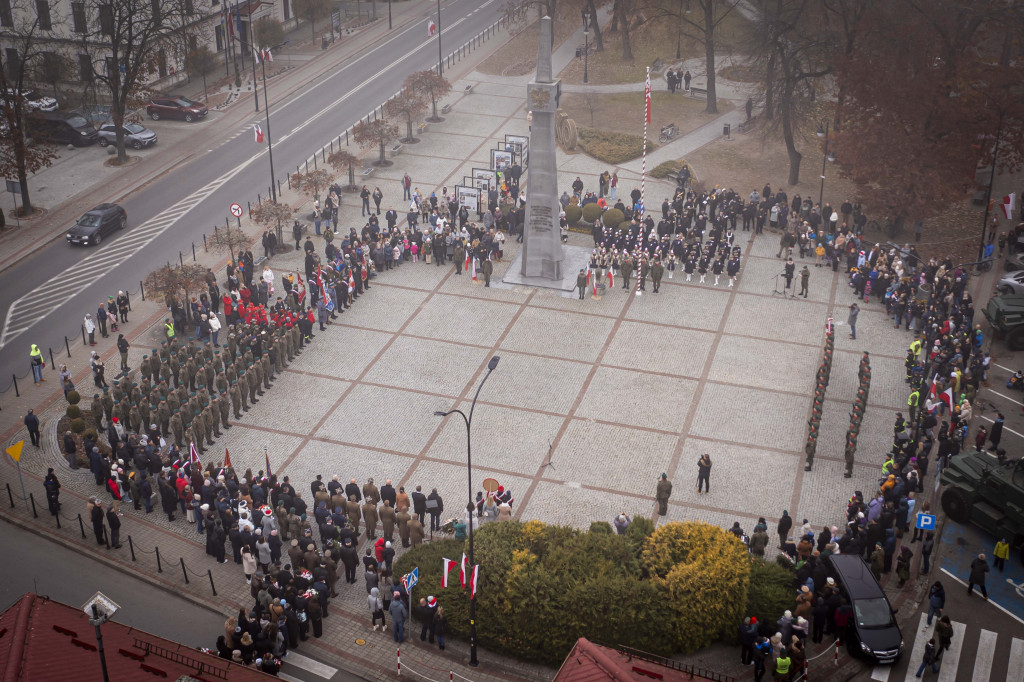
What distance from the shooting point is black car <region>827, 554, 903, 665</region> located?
26.2 meters

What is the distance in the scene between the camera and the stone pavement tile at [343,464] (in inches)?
1334

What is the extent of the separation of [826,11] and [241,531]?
40444mm

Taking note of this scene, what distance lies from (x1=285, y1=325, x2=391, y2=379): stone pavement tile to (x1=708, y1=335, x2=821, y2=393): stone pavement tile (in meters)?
12.6

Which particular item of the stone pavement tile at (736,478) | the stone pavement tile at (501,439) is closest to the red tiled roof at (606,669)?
the stone pavement tile at (736,478)

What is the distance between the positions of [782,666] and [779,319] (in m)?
20.6

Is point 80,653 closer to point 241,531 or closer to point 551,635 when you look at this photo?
point 241,531

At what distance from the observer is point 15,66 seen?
57656 mm

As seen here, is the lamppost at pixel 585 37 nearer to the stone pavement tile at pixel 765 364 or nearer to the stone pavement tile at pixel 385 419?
the stone pavement tile at pixel 765 364

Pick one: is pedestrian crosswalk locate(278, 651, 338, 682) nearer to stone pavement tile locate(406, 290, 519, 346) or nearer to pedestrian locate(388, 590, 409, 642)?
pedestrian locate(388, 590, 409, 642)

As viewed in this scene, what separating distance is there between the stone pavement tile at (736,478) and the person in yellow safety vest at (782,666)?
640 cm

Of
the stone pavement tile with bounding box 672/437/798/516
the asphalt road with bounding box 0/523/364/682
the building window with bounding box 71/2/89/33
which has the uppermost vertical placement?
the building window with bounding box 71/2/89/33

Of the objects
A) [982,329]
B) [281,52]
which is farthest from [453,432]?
[281,52]

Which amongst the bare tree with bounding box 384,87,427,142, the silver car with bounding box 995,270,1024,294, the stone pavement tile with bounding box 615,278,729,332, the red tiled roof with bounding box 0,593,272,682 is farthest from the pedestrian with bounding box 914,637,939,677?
the bare tree with bounding box 384,87,427,142

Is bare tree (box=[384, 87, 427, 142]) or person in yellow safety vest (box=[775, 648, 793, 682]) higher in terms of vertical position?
bare tree (box=[384, 87, 427, 142])
